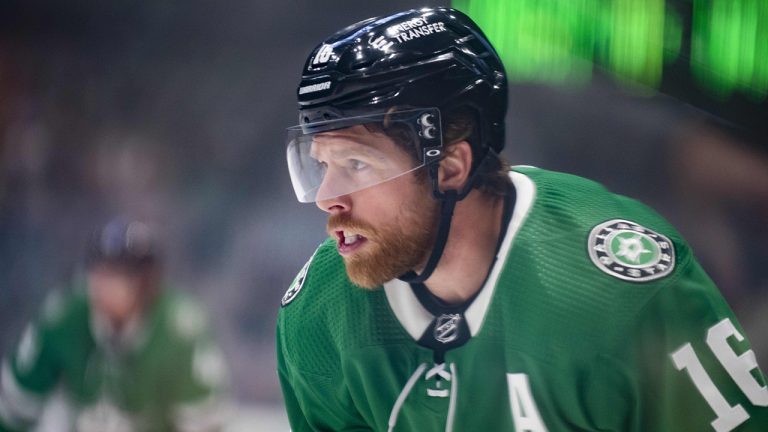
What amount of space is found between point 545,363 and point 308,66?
689 mm

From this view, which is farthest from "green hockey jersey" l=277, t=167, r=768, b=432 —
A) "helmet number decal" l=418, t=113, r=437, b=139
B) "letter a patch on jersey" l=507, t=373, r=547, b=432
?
"helmet number decal" l=418, t=113, r=437, b=139

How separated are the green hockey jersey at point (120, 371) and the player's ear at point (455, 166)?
1.57 m

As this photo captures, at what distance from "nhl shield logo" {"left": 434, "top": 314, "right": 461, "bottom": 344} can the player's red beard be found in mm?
117

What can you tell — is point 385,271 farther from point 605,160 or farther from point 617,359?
point 605,160

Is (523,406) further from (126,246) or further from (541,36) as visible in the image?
(126,246)

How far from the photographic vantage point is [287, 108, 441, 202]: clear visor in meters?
1.71

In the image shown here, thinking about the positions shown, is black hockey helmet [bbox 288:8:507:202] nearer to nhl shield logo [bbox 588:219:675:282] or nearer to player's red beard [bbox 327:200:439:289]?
player's red beard [bbox 327:200:439:289]

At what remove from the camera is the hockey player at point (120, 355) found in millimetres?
3117

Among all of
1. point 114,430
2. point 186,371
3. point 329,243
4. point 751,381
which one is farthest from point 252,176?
point 751,381

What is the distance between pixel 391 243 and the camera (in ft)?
5.79

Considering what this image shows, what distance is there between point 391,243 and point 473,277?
0.56ft

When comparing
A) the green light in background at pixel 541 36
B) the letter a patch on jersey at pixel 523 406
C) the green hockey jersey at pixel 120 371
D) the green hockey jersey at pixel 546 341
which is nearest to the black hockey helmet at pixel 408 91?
the green hockey jersey at pixel 546 341

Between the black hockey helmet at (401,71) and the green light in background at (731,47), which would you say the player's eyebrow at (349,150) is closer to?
the black hockey helmet at (401,71)

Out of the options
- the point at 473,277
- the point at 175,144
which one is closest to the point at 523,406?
the point at 473,277
